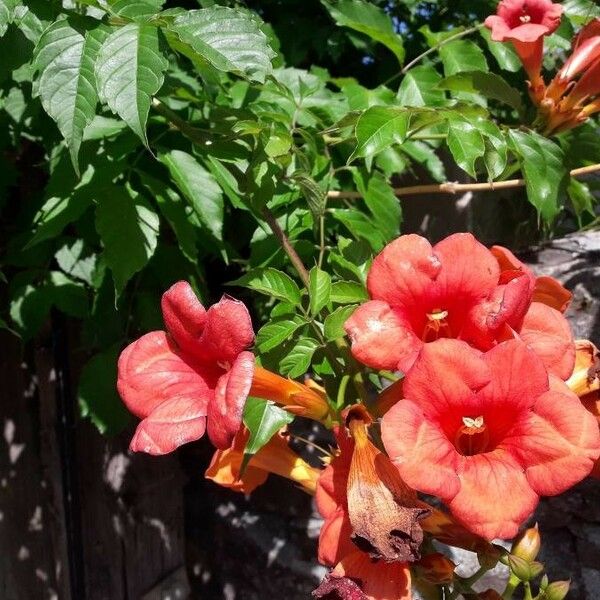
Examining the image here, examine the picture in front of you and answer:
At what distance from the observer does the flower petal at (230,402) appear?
3.18ft

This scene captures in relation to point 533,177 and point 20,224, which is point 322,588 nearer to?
point 533,177

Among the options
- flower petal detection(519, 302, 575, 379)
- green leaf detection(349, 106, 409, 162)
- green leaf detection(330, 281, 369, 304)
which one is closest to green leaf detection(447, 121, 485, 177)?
green leaf detection(349, 106, 409, 162)

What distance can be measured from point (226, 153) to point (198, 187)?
0.26 meters

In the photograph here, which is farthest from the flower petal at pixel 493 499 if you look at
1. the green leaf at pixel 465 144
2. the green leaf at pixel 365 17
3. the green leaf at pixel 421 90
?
the green leaf at pixel 365 17

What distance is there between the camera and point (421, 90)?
204 cm

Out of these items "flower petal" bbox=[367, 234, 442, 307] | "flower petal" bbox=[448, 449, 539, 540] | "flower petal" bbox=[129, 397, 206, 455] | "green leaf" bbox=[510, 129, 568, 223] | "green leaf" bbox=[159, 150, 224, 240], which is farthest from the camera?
"green leaf" bbox=[159, 150, 224, 240]

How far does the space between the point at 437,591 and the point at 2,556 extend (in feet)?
6.07

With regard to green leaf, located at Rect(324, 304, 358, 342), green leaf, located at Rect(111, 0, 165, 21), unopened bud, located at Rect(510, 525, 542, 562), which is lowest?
unopened bud, located at Rect(510, 525, 542, 562)

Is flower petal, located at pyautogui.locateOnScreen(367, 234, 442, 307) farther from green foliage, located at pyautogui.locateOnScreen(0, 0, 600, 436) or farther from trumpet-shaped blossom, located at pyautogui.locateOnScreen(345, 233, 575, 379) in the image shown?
green foliage, located at pyautogui.locateOnScreen(0, 0, 600, 436)

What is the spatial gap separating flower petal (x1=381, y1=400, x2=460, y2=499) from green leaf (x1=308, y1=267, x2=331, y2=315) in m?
0.37

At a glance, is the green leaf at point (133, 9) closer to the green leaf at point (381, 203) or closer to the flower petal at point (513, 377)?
the green leaf at point (381, 203)

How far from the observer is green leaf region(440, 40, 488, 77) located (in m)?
2.08

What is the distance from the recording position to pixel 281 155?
1.49m

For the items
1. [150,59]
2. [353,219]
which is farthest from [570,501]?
[150,59]
